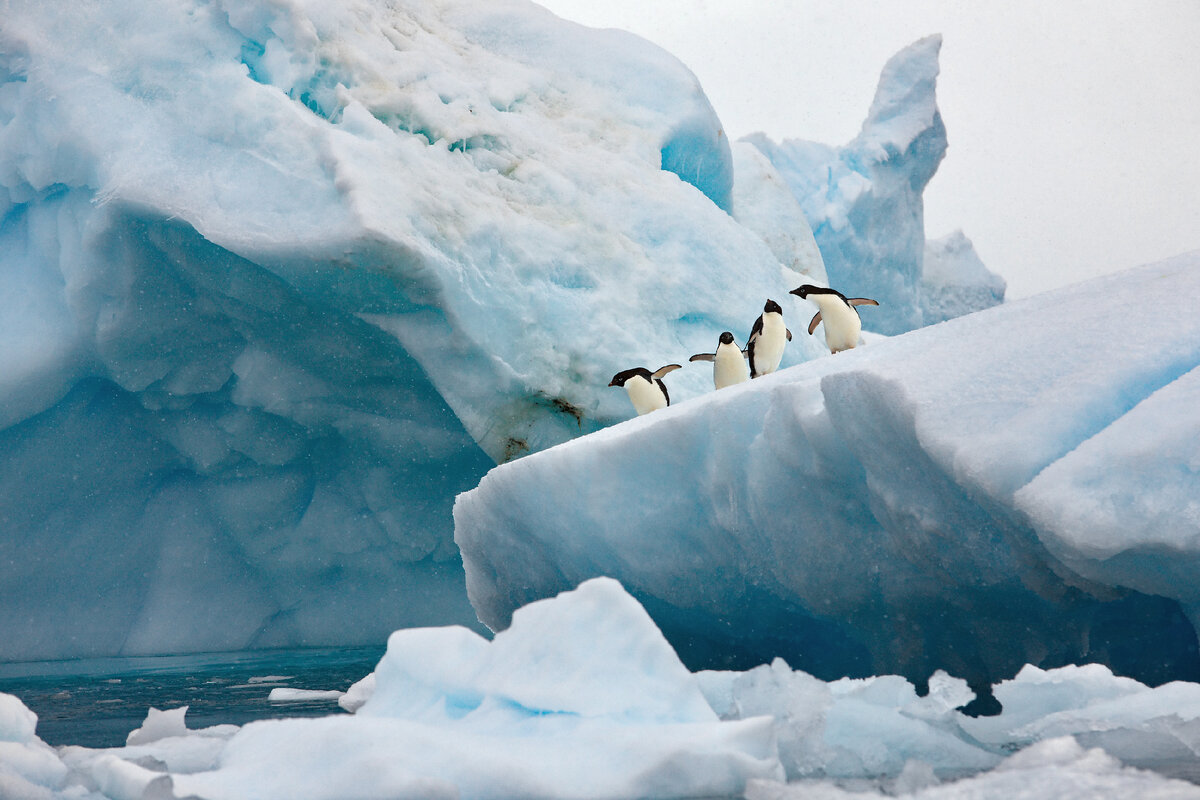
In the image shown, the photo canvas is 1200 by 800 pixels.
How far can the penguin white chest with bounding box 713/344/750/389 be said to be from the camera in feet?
18.8

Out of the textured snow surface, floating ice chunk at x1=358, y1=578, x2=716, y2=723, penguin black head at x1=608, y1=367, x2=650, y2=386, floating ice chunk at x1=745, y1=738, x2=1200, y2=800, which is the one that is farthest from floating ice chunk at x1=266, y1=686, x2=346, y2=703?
penguin black head at x1=608, y1=367, x2=650, y2=386

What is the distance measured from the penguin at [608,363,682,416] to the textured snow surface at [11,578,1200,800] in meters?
3.53

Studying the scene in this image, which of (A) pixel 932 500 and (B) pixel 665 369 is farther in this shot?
(B) pixel 665 369

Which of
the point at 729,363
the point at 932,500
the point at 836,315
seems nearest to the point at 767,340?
the point at 729,363

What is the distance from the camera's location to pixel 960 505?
2305 millimetres

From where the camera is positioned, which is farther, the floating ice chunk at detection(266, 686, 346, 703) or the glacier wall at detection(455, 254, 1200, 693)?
the floating ice chunk at detection(266, 686, 346, 703)

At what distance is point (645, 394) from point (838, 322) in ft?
3.81

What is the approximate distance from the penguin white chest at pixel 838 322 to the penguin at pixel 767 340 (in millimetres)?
240

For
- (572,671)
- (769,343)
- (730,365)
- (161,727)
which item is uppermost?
(572,671)

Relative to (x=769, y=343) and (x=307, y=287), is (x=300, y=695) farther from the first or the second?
(x=769, y=343)

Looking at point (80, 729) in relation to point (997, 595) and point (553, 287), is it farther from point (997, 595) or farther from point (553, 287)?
point (553, 287)

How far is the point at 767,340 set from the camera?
5645mm

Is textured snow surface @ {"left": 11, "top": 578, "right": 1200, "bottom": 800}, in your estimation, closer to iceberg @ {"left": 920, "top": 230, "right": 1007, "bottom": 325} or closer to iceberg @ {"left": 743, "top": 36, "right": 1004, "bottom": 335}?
iceberg @ {"left": 743, "top": 36, "right": 1004, "bottom": 335}

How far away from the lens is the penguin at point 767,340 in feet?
18.2
